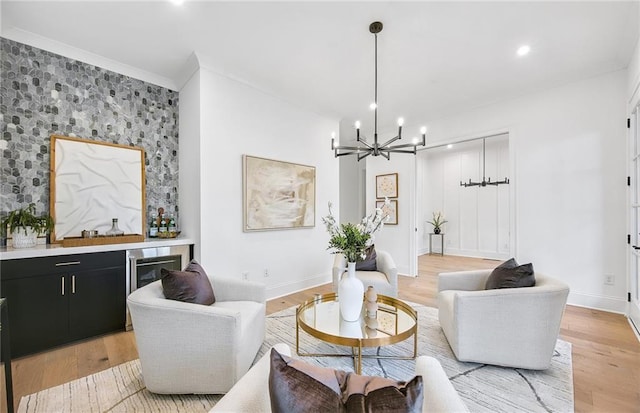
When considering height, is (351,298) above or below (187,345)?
above

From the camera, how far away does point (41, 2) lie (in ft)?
7.73

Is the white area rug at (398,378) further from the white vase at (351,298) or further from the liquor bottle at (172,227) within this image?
the liquor bottle at (172,227)

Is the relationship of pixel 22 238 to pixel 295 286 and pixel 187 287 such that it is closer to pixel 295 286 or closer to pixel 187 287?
pixel 187 287

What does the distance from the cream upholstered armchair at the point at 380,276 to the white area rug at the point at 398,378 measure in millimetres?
813

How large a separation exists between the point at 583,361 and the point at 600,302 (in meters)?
1.74

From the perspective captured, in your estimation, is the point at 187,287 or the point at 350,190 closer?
the point at 187,287

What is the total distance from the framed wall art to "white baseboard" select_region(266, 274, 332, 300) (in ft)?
2.75

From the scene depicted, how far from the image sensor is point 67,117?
9.82 ft

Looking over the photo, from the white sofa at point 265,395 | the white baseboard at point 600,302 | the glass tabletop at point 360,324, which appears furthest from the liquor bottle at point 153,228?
the white baseboard at point 600,302

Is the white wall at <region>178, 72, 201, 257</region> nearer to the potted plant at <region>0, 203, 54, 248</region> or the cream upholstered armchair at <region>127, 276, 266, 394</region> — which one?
the potted plant at <region>0, 203, 54, 248</region>

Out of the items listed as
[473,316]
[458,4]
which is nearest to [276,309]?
[473,316]

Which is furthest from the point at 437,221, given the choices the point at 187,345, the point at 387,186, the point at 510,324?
the point at 187,345

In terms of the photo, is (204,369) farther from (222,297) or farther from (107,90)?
(107,90)

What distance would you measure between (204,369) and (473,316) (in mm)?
1961
